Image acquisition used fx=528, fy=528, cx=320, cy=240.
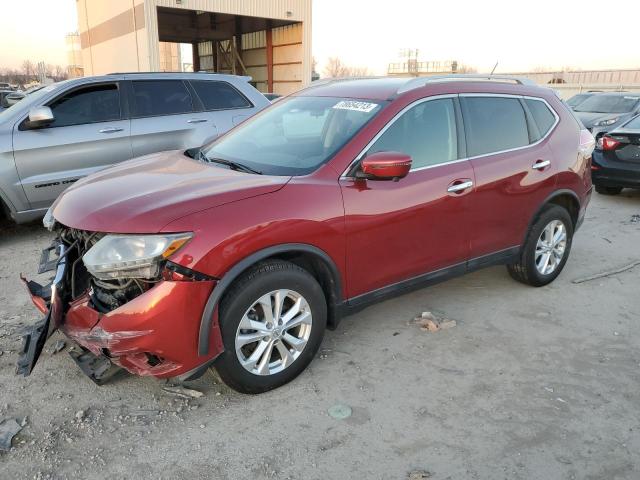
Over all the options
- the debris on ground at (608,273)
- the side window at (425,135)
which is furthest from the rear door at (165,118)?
the debris on ground at (608,273)

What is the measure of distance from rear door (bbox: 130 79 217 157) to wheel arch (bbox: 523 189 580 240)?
3.88 metres

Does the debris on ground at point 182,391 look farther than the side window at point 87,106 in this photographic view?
No

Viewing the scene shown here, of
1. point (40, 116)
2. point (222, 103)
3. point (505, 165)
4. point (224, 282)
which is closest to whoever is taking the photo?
point (224, 282)

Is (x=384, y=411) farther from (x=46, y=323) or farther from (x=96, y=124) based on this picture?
(x=96, y=124)

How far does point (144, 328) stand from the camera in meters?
2.59

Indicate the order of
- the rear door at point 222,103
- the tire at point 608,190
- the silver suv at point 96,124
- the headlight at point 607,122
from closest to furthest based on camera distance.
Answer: the silver suv at point 96,124 < the rear door at point 222,103 < the tire at point 608,190 < the headlight at point 607,122

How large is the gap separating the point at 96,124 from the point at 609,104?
1257 cm

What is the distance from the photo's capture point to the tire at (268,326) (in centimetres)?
279

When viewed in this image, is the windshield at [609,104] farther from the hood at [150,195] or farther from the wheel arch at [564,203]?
the hood at [150,195]

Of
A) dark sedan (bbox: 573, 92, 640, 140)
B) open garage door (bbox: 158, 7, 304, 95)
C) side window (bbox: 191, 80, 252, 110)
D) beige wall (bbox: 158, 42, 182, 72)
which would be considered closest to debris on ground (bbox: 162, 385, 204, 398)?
side window (bbox: 191, 80, 252, 110)

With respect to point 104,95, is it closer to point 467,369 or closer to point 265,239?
point 265,239

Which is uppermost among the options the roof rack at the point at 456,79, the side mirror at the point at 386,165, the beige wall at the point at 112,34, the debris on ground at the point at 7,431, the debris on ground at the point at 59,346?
the beige wall at the point at 112,34

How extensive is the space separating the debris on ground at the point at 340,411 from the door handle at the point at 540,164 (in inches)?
98.7

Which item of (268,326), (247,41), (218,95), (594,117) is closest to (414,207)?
(268,326)
